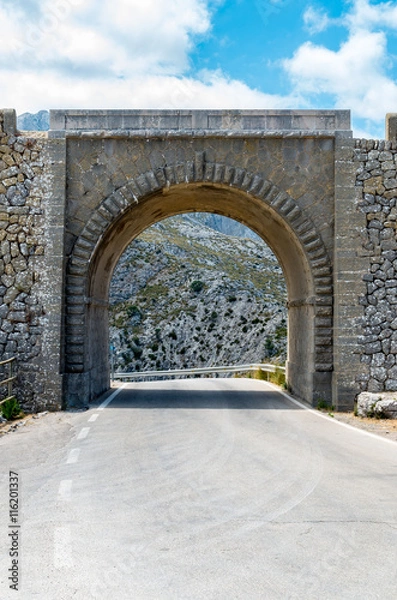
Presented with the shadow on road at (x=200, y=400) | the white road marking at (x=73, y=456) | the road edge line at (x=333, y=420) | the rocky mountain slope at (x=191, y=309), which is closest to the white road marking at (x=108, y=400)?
the shadow on road at (x=200, y=400)

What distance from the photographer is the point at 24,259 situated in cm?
1442

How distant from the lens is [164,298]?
53906mm

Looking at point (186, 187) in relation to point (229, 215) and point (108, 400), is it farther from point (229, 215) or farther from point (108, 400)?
point (108, 400)

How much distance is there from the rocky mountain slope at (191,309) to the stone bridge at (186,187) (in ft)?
71.7

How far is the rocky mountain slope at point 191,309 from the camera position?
1763 inches

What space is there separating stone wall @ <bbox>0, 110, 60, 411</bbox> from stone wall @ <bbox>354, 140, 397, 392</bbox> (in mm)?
7186

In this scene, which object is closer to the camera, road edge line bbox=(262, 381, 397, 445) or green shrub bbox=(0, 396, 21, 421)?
road edge line bbox=(262, 381, 397, 445)

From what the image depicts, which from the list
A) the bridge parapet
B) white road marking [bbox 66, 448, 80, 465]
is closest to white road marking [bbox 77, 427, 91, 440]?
white road marking [bbox 66, 448, 80, 465]

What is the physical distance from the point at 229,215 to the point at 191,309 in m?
31.9

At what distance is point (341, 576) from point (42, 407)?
10.8m

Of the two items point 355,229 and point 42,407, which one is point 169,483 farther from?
point 355,229

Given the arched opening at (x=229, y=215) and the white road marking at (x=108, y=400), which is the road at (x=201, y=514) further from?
the arched opening at (x=229, y=215)

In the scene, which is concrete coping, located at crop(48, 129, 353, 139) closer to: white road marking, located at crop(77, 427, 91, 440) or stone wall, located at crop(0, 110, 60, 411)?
stone wall, located at crop(0, 110, 60, 411)

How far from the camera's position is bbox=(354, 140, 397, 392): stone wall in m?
14.3
